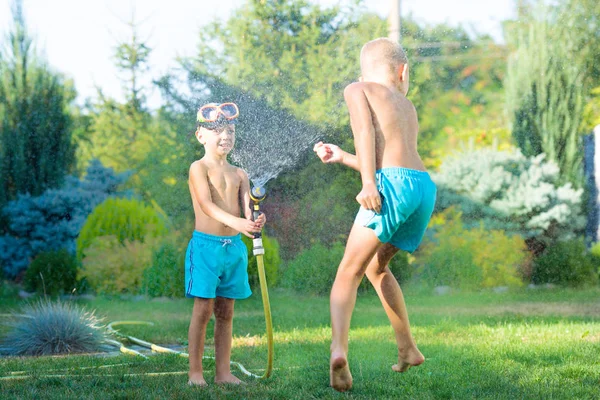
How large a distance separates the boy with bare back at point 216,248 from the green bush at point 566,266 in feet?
23.0

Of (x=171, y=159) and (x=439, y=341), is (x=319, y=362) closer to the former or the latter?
(x=439, y=341)

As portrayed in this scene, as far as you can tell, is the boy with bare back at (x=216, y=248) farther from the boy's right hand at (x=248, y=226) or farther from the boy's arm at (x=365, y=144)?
the boy's arm at (x=365, y=144)

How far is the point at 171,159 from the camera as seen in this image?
9.08 m


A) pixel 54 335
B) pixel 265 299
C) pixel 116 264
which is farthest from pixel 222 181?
pixel 116 264

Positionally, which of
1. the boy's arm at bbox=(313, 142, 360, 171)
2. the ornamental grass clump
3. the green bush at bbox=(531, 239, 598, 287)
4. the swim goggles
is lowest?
the ornamental grass clump

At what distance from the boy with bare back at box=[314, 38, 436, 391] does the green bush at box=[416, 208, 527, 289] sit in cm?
623

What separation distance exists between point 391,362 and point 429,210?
1.46m

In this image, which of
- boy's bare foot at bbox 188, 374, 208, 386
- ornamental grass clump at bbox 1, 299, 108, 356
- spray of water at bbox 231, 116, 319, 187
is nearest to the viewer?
boy's bare foot at bbox 188, 374, 208, 386

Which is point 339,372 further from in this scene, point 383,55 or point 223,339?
point 383,55

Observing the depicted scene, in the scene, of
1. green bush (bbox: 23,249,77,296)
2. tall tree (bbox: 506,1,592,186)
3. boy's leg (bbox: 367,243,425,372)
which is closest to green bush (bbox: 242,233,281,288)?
green bush (bbox: 23,249,77,296)

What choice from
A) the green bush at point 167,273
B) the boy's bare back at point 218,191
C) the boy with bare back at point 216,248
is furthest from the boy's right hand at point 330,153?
the green bush at point 167,273

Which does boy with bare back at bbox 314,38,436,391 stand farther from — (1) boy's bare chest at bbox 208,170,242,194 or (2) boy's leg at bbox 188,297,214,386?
(2) boy's leg at bbox 188,297,214,386

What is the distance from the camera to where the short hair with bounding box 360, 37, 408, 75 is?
10.1ft

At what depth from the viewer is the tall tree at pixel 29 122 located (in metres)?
10.8
